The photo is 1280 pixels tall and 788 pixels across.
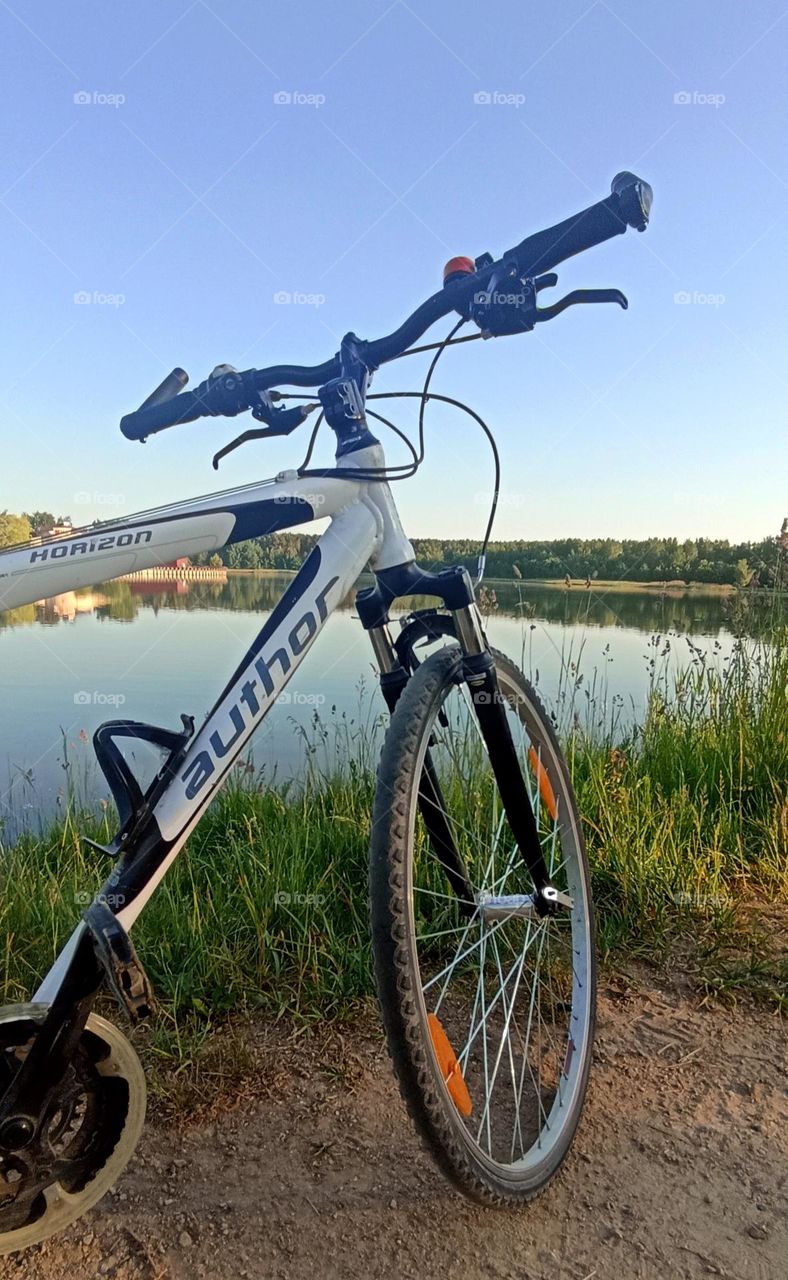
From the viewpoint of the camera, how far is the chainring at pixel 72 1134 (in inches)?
55.0

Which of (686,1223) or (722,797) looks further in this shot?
(722,797)

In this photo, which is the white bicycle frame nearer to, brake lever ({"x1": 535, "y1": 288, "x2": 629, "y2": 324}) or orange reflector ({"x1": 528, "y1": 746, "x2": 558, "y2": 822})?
brake lever ({"x1": 535, "y1": 288, "x2": 629, "y2": 324})

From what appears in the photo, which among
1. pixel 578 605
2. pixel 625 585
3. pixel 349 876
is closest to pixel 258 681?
pixel 349 876

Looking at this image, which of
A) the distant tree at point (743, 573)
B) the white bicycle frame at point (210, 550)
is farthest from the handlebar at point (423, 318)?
the distant tree at point (743, 573)

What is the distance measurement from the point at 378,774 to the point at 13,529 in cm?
102

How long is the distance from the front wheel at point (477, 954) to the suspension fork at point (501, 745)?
0.04 meters

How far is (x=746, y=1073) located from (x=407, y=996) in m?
1.25

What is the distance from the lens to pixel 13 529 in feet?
5.80

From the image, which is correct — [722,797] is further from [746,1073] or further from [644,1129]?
[644,1129]

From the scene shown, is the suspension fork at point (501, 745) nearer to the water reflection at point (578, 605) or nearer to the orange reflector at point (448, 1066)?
the orange reflector at point (448, 1066)

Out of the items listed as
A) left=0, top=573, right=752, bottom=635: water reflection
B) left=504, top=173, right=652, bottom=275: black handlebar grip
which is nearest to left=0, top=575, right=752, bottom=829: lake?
left=0, top=573, right=752, bottom=635: water reflection

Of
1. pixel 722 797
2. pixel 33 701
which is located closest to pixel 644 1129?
pixel 722 797

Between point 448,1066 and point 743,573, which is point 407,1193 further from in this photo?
point 743,573

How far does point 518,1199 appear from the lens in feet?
5.11
